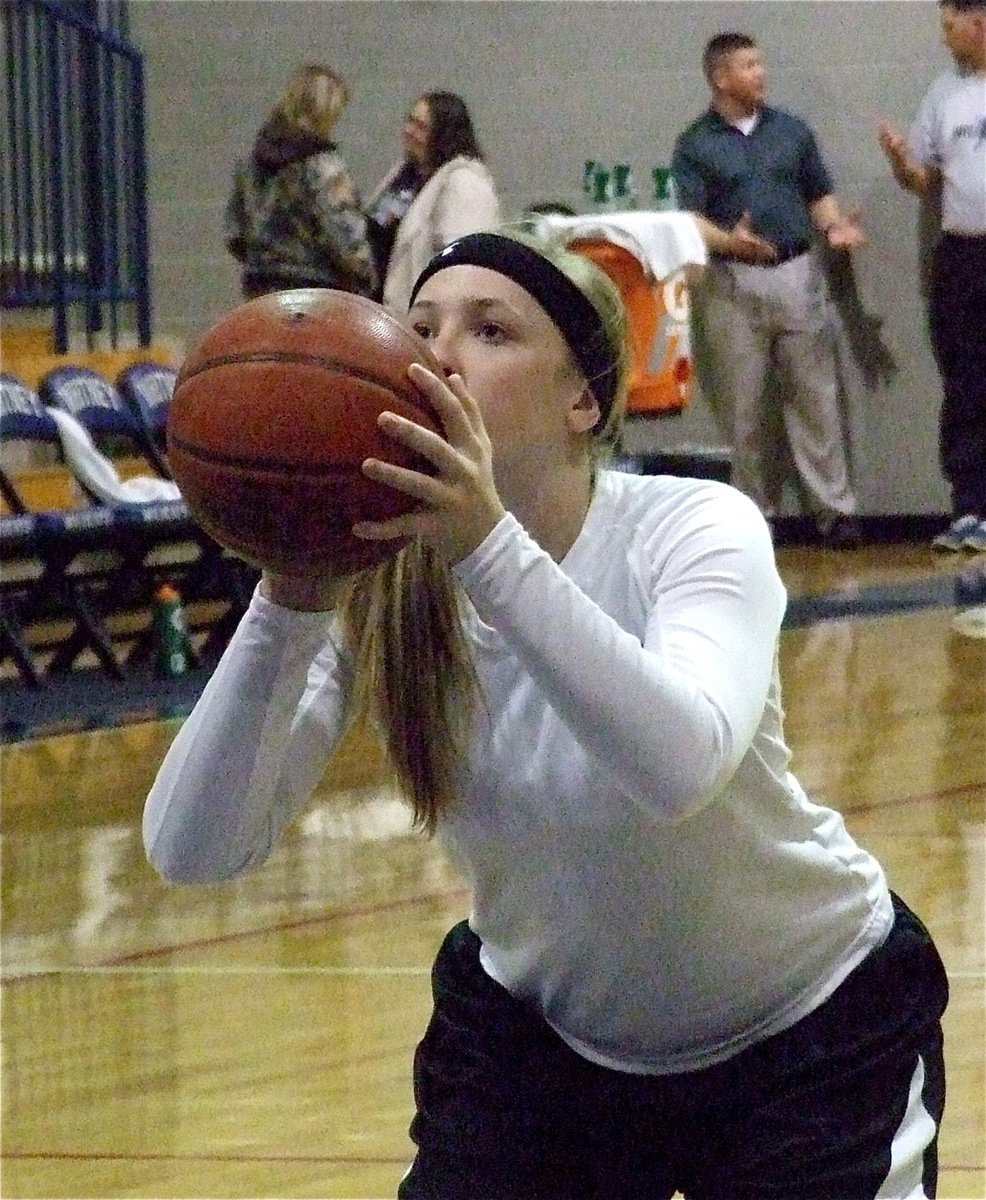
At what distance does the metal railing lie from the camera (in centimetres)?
836

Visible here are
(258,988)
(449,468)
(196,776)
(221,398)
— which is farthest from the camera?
(258,988)

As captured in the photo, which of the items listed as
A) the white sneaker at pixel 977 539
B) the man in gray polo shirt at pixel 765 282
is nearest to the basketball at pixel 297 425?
the man in gray polo shirt at pixel 765 282

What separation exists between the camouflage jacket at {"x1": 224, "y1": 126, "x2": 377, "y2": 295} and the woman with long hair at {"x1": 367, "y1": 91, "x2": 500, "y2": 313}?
0.13 meters

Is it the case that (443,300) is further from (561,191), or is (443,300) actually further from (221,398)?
(561,191)

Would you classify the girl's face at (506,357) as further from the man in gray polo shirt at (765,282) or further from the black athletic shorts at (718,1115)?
the man in gray polo shirt at (765,282)


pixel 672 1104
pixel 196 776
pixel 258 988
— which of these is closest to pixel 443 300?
pixel 196 776

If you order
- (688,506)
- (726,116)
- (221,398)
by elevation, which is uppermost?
(221,398)

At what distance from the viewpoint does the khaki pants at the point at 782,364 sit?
8805mm

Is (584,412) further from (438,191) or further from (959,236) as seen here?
(959,236)

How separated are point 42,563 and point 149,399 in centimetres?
96

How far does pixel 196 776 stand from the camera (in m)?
1.96

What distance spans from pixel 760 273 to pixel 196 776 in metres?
7.09

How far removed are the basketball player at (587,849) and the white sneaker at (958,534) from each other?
261 inches

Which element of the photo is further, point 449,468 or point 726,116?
point 726,116
